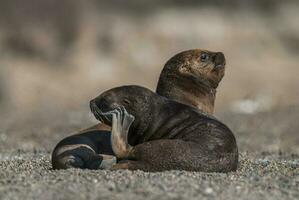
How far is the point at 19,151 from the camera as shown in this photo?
11.0m

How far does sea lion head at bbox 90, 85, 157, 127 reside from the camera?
7574mm

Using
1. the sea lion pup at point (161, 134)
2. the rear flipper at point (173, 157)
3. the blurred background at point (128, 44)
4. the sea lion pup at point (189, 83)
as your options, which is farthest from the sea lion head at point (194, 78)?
the blurred background at point (128, 44)

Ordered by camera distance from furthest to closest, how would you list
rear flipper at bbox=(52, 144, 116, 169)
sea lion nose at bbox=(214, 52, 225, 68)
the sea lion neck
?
sea lion nose at bbox=(214, 52, 225, 68) < the sea lion neck < rear flipper at bbox=(52, 144, 116, 169)

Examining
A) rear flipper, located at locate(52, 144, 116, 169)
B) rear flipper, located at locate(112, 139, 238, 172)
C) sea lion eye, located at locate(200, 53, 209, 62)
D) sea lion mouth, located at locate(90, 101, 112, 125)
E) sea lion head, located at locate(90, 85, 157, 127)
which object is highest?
sea lion eye, located at locate(200, 53, 209, 62)

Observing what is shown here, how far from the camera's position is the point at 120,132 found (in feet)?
23.7

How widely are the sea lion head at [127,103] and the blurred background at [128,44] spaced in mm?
15245

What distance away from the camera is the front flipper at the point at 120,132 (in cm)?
718

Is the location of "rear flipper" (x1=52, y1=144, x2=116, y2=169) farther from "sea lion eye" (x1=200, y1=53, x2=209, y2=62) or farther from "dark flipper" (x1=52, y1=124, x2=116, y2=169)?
"sea lion eye" (x1=200, y1=53, x2=209, y2=62)

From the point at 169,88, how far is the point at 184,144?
1.73 meters

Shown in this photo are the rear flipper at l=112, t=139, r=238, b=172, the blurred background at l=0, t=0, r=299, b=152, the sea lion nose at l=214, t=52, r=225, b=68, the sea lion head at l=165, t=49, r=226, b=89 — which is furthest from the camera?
the blurred background at l=0, t=0, r=299, b=152

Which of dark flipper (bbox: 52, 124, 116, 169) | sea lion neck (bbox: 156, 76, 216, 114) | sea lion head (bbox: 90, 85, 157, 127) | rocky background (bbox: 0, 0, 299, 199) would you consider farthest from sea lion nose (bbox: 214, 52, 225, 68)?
rocky background (bbox: 0, 0, 299, 199)

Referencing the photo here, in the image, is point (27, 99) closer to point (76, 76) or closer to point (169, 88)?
point (76, 76)

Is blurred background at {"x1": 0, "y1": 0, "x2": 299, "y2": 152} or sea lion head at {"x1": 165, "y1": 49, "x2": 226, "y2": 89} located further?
blurred background at {"x1": 0, "y1": 0, "x2": 299, "y2": 152}

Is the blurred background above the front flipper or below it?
below
